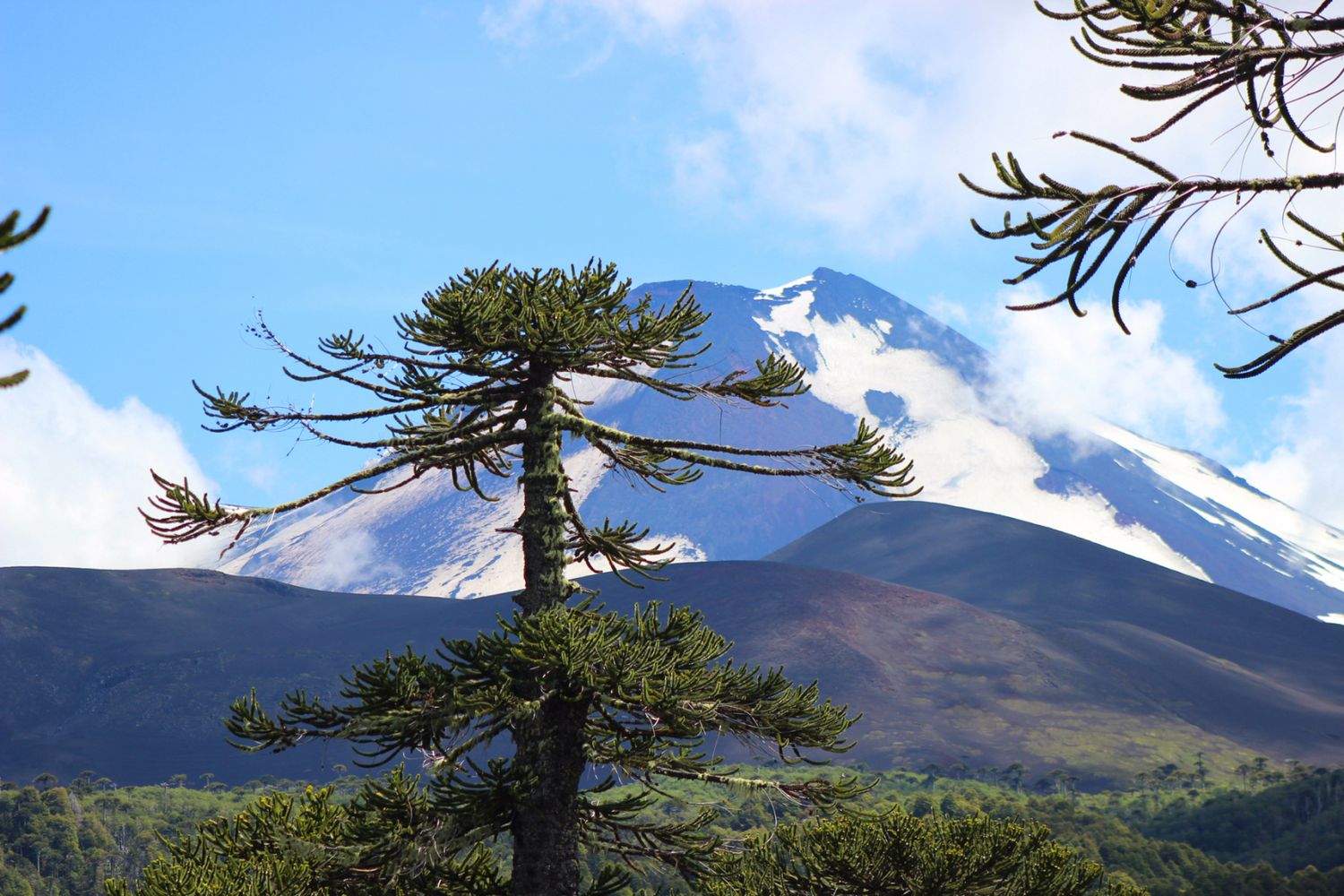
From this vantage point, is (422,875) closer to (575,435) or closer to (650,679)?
(650,679)

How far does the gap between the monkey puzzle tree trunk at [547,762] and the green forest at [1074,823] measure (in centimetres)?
7066

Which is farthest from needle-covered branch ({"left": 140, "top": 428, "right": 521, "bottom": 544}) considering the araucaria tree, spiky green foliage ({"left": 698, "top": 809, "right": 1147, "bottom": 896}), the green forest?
the green forest

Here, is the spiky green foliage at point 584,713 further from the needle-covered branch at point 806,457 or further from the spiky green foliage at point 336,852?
the needle-covered branch at point 806,457

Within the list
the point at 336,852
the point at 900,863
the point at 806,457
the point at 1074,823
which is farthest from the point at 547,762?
the point at 1074,823

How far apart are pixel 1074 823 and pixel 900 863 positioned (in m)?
95.7

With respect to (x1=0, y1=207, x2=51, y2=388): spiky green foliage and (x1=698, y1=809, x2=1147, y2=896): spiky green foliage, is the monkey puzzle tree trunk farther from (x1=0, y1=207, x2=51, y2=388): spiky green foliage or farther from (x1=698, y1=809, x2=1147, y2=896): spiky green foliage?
(x1=0, y1=207, x2=51, y2=388): spiky green foliage

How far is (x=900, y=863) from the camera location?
71.2ft

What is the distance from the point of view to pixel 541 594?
1218 cm

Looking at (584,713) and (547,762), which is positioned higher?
(584,713)

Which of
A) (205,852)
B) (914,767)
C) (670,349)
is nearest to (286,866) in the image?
(205,852)

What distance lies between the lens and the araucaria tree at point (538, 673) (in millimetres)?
11102

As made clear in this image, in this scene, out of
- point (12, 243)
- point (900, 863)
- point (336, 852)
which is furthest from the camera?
point (900, 863)

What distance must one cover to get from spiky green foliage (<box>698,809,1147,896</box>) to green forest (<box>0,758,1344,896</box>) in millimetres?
54214

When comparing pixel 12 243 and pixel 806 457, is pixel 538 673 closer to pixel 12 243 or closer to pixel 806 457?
pixel 806 457
